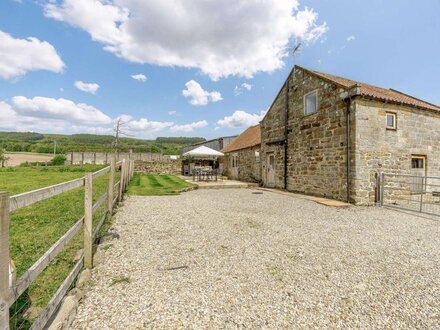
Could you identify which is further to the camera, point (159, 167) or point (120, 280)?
point (159, 167)

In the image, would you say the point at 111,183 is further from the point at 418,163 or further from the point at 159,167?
the point at 159,167

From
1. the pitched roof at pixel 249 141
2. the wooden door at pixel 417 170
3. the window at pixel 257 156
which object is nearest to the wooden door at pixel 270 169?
the window at pixel 257 156

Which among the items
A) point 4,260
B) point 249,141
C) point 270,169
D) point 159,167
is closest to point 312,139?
point 270,169

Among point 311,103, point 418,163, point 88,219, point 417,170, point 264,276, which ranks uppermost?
point 311,103

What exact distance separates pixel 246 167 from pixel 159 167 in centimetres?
1187

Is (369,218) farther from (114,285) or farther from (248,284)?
(114,285)

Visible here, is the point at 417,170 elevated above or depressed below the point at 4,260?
above

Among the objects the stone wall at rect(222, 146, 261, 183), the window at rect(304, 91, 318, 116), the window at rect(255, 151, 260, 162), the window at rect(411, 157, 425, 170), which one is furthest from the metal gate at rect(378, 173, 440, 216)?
the window at rect(255, 151, 260, 162)

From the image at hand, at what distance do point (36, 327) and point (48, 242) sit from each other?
9.36ft

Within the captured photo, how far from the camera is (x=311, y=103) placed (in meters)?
11.5

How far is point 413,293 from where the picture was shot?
2.99 metres

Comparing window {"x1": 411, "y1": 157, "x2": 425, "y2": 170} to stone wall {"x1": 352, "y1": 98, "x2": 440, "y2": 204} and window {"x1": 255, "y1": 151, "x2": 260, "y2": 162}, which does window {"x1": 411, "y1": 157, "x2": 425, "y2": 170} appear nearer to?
stone wall {"x1": 352, "y1": 98, "x2": 440, "y2": 204}

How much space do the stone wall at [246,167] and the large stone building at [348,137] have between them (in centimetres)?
318

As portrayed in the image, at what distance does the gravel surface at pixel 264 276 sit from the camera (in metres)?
2.46
